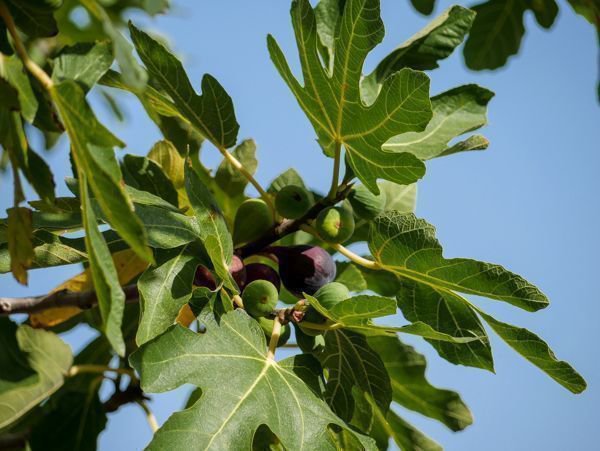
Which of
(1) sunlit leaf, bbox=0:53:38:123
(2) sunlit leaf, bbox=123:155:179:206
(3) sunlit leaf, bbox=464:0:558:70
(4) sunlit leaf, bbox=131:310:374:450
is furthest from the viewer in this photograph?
(3) sunlit leaf, bbox=464:0:558:70

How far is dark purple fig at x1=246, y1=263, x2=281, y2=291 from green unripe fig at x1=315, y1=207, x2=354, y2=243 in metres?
0.15

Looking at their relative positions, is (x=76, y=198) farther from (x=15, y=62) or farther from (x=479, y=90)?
(x=479, y=90)

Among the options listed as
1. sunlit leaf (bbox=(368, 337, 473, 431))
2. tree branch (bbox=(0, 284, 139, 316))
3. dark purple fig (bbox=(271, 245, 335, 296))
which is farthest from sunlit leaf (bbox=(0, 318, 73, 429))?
sunlit leaf (bbox=(368, 337, 473, 431))

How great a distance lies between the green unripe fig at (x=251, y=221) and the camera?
6.33 ft

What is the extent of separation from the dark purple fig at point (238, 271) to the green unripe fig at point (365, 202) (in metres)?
0.31

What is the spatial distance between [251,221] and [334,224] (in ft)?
0.72

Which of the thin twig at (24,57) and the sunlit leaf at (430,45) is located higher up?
the sunlit leaf at (430,45)

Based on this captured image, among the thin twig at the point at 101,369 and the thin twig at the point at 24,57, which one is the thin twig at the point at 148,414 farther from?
the thin twig at the point at 24,57

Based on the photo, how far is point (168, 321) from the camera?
5.11ft

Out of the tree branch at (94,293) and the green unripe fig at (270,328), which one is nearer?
the tree branch at (94,293)

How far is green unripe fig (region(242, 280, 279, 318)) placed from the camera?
66.9 inches

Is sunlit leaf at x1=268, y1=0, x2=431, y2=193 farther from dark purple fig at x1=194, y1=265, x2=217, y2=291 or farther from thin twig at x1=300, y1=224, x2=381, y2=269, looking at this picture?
dark purple fig at x1=194, y1=265, x2=217, y2=291

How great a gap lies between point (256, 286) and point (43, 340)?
46 centimetres

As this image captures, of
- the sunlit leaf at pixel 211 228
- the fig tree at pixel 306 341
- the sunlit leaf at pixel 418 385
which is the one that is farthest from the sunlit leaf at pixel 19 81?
the sunlit leaf at pixel 418 385
